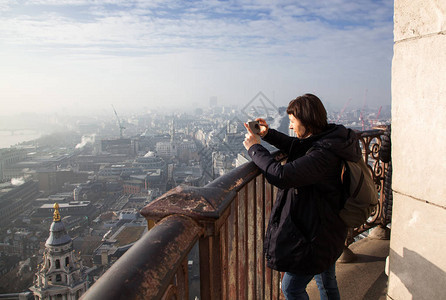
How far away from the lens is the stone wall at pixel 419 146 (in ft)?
4.73

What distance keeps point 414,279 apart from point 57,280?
68.2ft

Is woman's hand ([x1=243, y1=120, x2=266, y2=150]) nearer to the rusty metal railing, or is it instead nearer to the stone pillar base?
the rusty metal railing

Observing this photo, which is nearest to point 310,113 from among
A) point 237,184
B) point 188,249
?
point 237,184

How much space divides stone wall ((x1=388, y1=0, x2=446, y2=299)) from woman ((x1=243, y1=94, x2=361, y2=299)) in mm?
264

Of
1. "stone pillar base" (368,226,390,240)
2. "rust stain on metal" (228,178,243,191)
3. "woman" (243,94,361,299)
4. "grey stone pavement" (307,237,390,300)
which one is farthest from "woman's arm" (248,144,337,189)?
"stone pillar base" (368,226,390,240)

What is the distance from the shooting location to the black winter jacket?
4.95ft

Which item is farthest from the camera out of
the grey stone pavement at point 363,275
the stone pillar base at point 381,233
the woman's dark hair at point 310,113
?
the stone pillar base at point 381,233

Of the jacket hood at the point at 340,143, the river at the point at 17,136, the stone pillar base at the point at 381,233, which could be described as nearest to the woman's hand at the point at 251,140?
the jacket hood at the point at 340,143

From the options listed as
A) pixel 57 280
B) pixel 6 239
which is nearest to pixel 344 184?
pixel 57 280

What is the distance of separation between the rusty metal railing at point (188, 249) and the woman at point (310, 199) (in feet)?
0.41

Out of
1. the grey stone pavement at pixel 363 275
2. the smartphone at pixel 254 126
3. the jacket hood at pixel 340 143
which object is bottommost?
the grey stone pavement at pixel 363 275

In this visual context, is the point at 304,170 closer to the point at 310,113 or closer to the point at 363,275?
the point at 310,113

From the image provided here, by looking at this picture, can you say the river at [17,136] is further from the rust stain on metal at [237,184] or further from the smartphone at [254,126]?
the rust stain on metal at [237,184]

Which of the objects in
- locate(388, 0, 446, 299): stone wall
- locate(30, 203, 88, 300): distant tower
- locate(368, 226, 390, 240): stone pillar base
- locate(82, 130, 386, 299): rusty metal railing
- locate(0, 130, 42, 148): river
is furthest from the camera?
locate(0, 130, 42, 148): river
